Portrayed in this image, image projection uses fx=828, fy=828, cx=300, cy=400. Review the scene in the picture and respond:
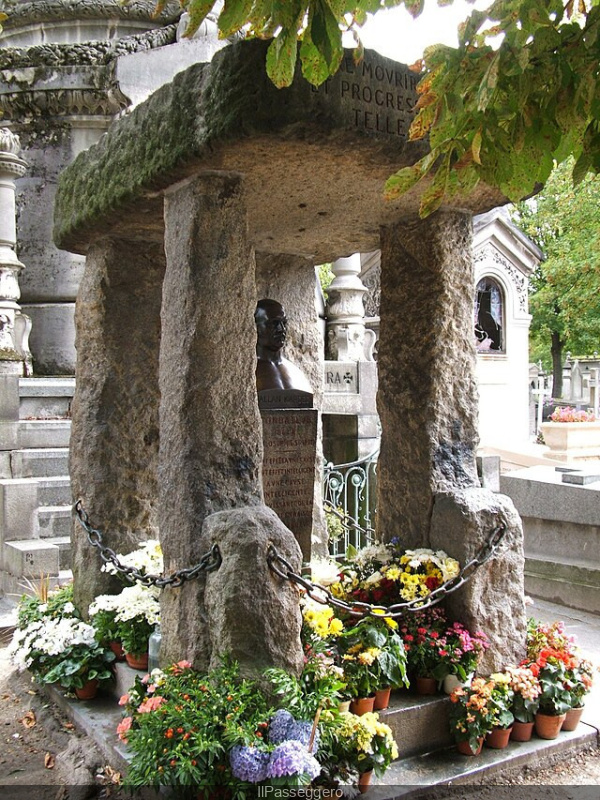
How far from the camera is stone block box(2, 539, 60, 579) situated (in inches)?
254

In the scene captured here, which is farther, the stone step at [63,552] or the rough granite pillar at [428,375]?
the stone step at [63,552]

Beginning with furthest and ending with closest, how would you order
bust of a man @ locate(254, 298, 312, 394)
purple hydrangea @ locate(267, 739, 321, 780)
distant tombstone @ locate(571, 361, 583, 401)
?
distant tombstone @ locate(571, 361, 583, 401)
bust of a man @ locate(254, 298, 312, 394)
purple hydrangea @ locate(267, 739, 321, 780)

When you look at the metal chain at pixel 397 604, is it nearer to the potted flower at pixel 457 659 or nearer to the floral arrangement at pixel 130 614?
the potted flower at pixel 457 659

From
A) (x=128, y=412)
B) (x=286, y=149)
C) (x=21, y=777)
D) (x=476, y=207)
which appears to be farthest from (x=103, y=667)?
(x=476, y=207)

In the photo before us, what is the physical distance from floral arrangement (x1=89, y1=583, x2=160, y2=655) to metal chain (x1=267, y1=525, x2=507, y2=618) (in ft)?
3.21

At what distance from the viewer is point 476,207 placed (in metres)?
4.48

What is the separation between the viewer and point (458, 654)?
3912 millimetres

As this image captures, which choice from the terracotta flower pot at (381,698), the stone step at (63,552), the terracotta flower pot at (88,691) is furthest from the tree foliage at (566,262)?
the terracotta flower pot at (88,691)

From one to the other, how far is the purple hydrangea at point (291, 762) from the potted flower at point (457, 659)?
981 millimetres

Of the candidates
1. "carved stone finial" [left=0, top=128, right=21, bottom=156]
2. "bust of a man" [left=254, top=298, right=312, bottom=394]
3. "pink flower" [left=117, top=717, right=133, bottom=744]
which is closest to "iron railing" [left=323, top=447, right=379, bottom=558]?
"bust of a man" [left=254, top=298, right=312, bottom=394]

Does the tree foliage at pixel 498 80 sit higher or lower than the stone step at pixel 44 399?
higher

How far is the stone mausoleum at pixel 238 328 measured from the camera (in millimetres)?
3455

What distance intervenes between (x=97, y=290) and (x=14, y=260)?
455 cm

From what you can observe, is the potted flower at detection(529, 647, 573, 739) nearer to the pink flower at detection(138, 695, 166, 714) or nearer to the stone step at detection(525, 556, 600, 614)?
the pink flower at detection(138, 695, 166, 714)
